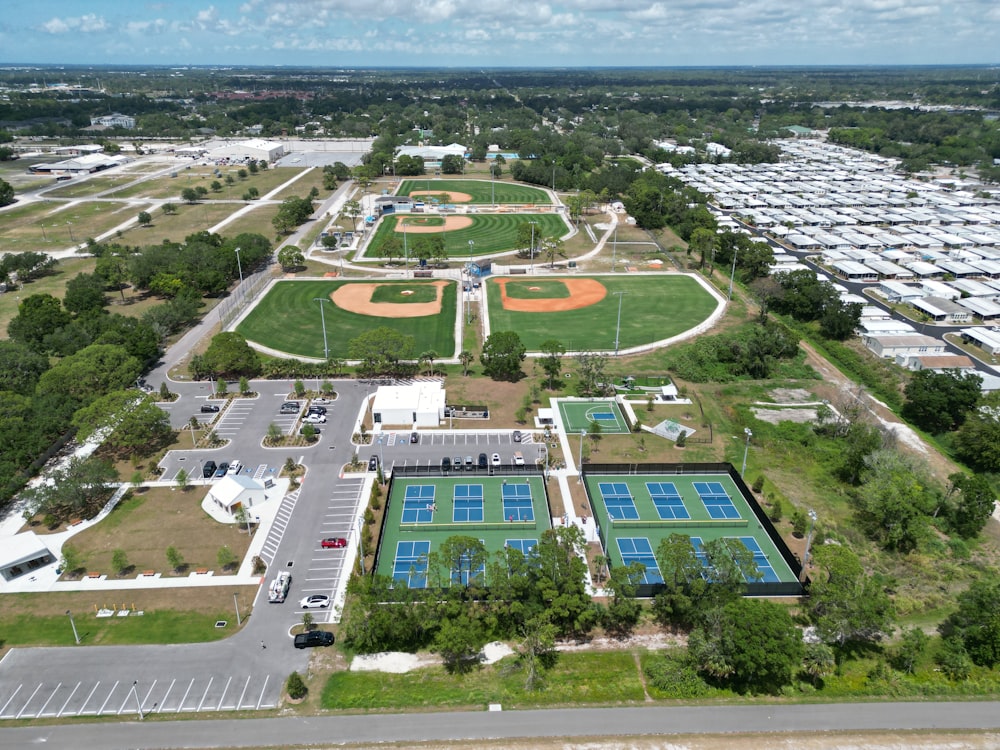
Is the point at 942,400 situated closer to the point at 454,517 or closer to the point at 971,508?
the point at 971,508

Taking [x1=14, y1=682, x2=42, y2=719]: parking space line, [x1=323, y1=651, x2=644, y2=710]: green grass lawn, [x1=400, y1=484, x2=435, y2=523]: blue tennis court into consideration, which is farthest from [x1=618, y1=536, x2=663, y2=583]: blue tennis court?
[x1=14, y1=682, x2=42, y2=719]: parking space line

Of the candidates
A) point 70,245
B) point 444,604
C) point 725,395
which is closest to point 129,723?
point 444,604

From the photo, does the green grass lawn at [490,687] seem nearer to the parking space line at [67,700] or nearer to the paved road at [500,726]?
the paved road at [500,726]

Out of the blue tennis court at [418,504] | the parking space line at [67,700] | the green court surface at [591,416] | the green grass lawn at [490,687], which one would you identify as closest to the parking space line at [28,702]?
the parking space line at [67,700]

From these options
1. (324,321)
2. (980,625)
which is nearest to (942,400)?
(980,625)

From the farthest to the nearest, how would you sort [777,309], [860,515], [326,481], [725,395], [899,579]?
[777,309], [725,395], [326,481], [860,515], [899,579]

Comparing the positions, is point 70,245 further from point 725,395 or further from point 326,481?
point 725,395
